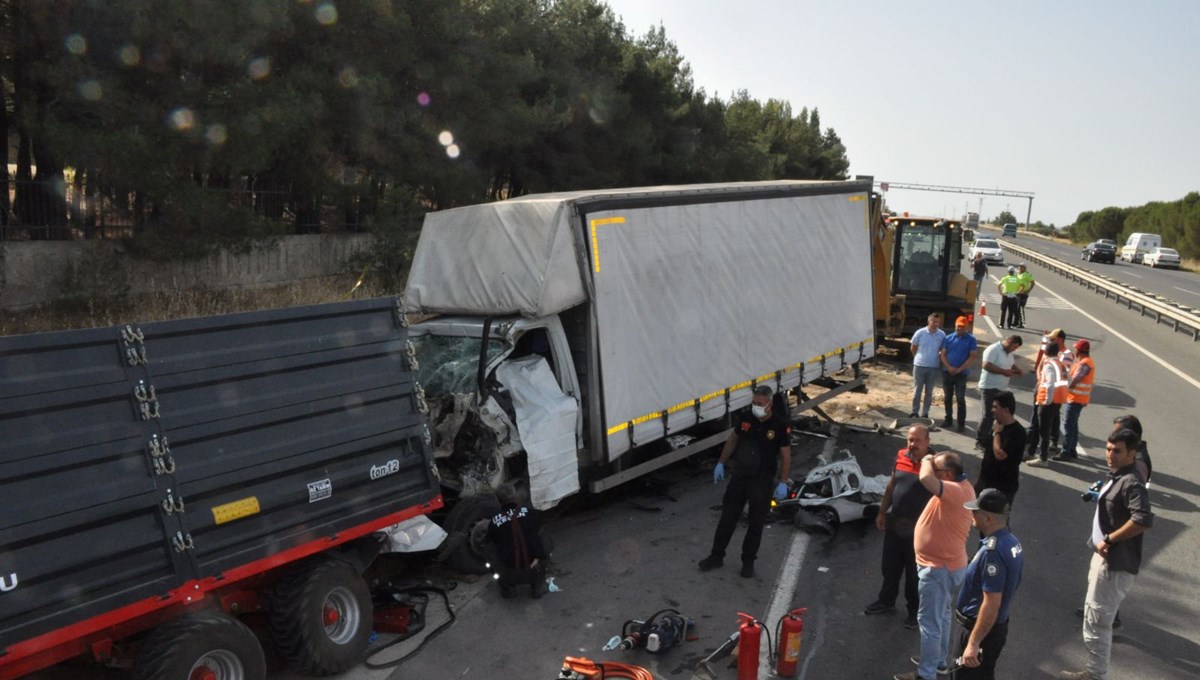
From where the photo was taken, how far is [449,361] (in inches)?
342

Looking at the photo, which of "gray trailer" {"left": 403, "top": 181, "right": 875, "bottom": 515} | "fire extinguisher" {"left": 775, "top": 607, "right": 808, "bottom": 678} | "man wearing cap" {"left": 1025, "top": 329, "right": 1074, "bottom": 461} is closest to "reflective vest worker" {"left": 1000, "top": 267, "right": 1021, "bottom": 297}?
"man wearing cap" {"left": 1025, "top": 329, "right": 1074, "bottom": 461}

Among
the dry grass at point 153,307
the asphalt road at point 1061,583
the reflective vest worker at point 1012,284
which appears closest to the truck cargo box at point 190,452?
the asphalt road at point 1061,583

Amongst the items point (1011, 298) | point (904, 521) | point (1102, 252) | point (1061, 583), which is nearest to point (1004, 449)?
point (1061, 583)

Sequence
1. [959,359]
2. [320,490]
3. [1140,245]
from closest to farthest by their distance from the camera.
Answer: [320,490] < [959,359] < [1140,245]

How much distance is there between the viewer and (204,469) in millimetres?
5379

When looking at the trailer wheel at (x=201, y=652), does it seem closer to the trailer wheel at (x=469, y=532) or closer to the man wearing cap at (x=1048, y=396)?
the trailer wheel at (x=469, y=532)

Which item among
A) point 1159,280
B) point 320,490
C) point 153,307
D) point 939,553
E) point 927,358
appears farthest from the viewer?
point 1159,280

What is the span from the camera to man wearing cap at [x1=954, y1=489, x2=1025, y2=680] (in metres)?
4.97

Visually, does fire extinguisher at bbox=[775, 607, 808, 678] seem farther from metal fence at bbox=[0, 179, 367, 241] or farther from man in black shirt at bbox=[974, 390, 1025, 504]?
metal fence at bbox=[0, 179, 367, 241]

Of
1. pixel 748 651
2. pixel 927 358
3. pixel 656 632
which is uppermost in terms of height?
pixel 927 358

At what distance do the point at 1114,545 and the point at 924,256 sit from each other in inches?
581

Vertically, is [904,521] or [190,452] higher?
[190,452]

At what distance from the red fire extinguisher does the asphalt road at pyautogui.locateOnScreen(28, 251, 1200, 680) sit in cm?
24

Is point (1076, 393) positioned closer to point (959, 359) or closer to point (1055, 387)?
point (1055, 387)
